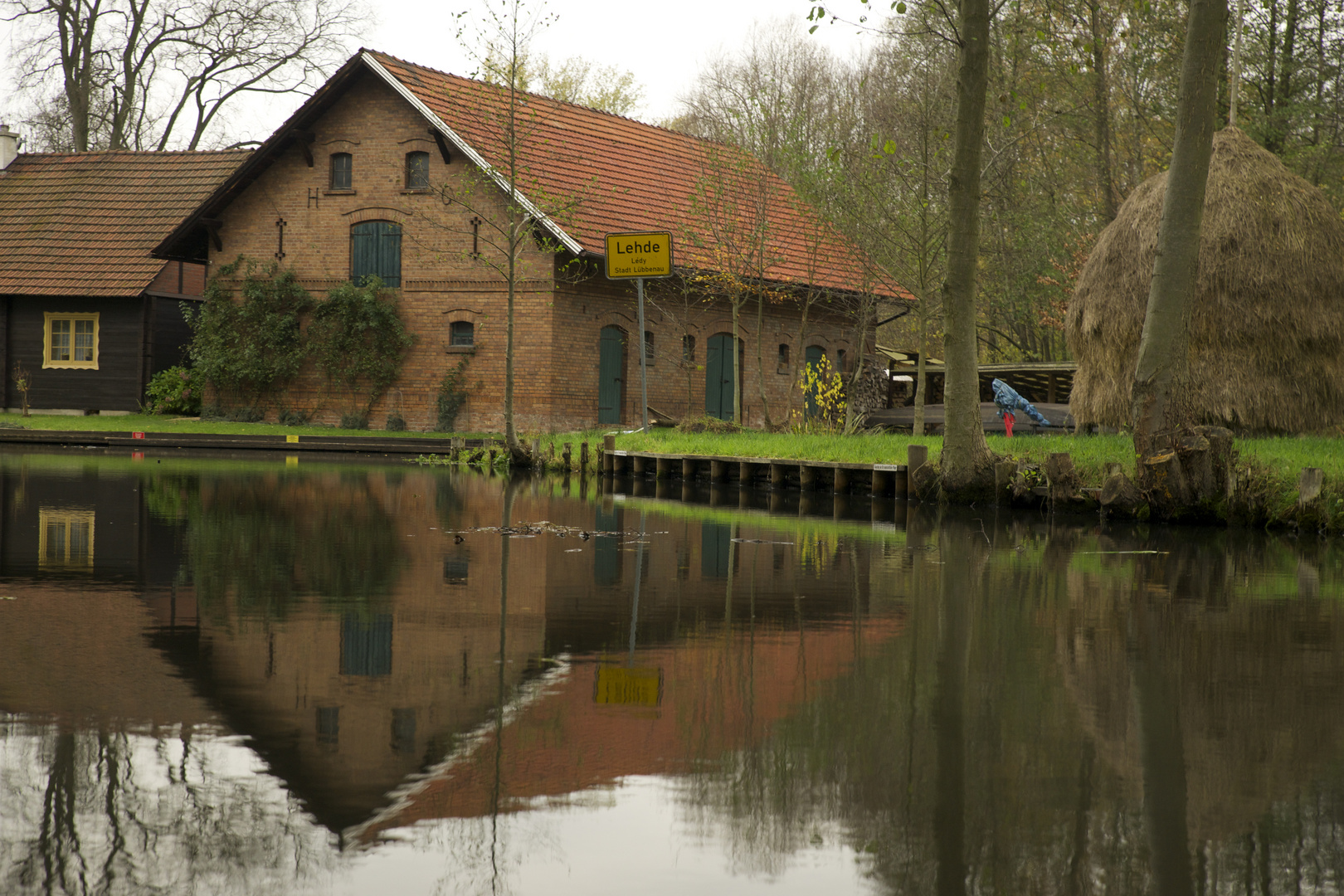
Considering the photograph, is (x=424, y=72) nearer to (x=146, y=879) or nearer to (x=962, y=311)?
(x=962, y=311)

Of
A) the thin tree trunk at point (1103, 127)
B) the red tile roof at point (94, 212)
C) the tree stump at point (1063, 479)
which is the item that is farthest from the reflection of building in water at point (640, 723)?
the red tile roof at point (94, 212)

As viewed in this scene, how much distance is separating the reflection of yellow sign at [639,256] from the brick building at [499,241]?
4.49 metres

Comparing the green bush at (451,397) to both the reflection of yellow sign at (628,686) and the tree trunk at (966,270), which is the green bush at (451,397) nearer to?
the tree trunk at (966,270)

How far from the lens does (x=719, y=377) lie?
30078mm

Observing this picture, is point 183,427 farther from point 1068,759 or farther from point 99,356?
point 1068,759

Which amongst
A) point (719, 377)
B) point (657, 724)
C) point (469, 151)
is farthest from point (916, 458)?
point (719, 377)

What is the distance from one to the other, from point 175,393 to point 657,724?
28.6 metres

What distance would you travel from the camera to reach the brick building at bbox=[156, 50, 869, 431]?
2653 cm

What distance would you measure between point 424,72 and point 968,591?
23529mm

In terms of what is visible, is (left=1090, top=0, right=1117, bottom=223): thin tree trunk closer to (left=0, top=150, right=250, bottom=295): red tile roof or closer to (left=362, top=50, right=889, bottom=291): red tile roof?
(left=362, top=50, right=889, bottom=291): red tile roof

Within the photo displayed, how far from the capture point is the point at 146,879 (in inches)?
116

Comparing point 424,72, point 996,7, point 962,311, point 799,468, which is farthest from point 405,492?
point 424,72

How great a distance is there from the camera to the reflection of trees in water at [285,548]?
707cm

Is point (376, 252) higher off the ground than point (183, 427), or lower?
higher
